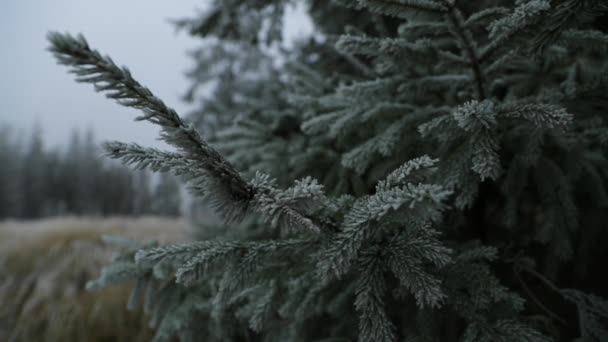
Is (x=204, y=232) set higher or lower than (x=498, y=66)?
lower

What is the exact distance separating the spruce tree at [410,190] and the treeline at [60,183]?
20685 mm

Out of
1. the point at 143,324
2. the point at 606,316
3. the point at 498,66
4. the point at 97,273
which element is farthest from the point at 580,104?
the point at 97,273

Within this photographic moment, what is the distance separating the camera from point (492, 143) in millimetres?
691

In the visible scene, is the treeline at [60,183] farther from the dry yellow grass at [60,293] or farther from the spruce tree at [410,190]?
the spruce tree at [410,190]

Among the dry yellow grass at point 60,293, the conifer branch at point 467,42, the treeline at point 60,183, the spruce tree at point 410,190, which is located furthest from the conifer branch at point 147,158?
the treeline at point 60,183

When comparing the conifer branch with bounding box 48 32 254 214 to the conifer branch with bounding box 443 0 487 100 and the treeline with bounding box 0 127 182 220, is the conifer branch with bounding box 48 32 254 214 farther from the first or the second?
the treeline with bounding box 0 127 182 220

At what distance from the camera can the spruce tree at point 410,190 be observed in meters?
0.57

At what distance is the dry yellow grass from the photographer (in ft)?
7.66

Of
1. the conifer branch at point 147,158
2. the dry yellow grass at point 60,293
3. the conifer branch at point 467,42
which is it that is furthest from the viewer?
the dry yellow grass at point 60,293

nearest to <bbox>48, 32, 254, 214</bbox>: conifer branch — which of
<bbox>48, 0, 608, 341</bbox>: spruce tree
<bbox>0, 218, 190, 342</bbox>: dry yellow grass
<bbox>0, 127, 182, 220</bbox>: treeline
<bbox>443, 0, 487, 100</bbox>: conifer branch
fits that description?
<bbox>48, 0, 608, 341</bbox>: spruce tree

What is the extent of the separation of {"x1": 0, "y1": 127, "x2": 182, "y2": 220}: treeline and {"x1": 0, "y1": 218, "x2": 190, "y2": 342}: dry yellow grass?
58.9 ft

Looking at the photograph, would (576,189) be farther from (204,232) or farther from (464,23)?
(204,232)

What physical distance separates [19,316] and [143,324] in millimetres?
1114

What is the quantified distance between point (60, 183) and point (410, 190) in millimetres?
26701
